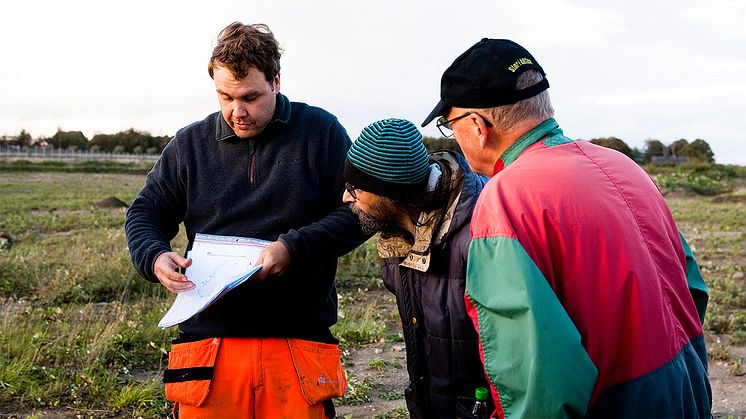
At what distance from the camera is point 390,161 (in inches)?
92.8

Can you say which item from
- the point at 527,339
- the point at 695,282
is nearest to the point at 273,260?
the point at 527,339

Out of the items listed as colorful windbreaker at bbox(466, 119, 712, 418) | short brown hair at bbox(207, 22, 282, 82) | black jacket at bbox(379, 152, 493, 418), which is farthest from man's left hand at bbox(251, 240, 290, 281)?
colorful windbreaker at bbox(466, 119, 712, 418)

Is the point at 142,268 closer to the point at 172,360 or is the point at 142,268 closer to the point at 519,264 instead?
the point at 172,360

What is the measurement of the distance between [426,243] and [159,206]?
3.97ft

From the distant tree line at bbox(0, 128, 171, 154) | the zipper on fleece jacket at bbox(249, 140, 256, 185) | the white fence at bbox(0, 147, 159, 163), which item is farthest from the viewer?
the distant tree line at bbox(0, 128, 171, 154)

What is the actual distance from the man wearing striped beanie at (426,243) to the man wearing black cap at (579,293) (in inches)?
13.1

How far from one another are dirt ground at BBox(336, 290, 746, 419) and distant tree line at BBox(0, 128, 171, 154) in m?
57.8

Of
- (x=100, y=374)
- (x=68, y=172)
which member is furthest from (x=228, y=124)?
(x=68, y=172)

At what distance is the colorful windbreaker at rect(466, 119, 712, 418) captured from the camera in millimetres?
1780

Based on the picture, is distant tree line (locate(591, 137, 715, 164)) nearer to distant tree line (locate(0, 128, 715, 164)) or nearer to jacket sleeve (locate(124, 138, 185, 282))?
distant tree line (locate(0, 128, 715, 164))

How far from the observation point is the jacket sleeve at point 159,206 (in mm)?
2977

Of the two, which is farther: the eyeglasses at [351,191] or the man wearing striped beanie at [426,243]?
the eyeglasses at [351,191]

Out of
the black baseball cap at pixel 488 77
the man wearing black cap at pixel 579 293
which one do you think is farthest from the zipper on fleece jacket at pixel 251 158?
the man wearing black cap at pixel 579 293

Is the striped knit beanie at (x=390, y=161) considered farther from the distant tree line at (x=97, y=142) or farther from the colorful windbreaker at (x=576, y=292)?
the distant tree line at (x=97, y=142)
